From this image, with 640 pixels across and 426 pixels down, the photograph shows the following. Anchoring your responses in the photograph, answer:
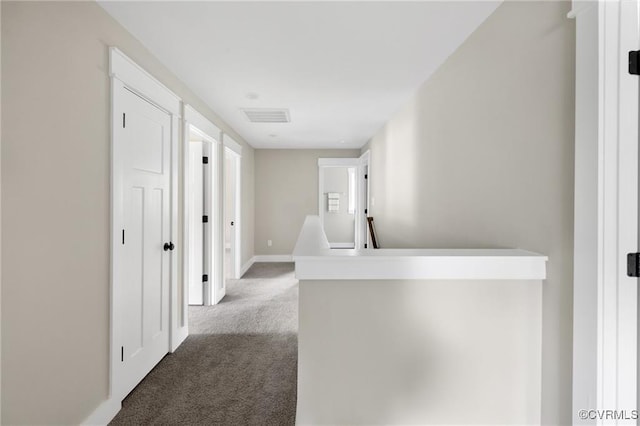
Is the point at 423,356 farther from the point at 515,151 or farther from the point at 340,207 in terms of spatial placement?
the point at 340,207

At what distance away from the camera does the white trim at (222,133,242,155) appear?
4598 millimetres

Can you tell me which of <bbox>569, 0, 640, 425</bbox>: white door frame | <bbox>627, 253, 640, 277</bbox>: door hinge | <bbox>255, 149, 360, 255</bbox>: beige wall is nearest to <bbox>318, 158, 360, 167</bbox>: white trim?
<bbox>255, 149, 360, 255</bbox>: beige wall

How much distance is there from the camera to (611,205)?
1.13m

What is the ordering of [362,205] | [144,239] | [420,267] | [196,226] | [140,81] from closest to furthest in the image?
[420,267] → [140,81] → [144,239] → [196,226] → [362,205]

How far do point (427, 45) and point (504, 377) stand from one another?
79.9 inches

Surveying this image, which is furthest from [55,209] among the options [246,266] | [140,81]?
[246,266]

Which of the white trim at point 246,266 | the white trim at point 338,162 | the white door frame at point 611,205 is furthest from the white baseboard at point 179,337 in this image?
the white trim at point 338,162

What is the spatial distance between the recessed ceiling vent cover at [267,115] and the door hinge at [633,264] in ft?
11.4

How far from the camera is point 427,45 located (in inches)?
91.5

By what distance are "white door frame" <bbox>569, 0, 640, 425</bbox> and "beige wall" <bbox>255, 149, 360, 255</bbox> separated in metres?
5.99

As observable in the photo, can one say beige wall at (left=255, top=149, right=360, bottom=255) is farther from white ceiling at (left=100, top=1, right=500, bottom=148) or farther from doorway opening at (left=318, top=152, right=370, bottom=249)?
white ceiling at (left=100, top=1, right=500, bottom=148)

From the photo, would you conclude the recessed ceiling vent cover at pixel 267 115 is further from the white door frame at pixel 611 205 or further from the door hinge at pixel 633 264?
the door hinge at pixel 633 264

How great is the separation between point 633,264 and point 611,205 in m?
0.20

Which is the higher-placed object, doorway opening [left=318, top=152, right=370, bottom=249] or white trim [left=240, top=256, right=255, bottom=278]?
doorway opening [left=318, top=152, right=370, bottom=249]
